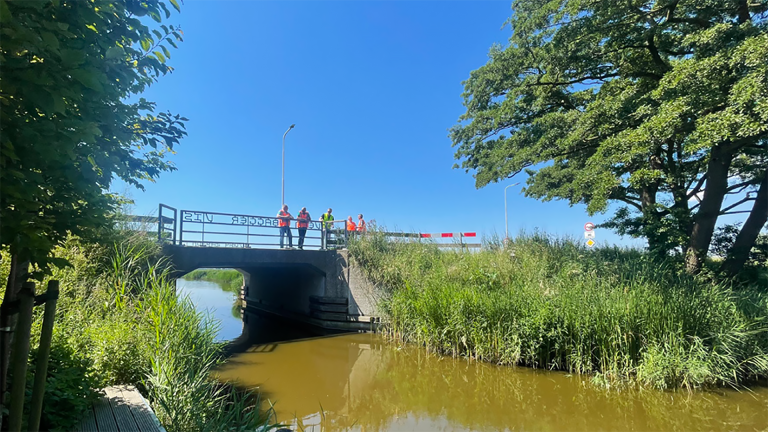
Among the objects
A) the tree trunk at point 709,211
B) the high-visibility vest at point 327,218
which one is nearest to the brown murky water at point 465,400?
the tree trunk at point 709,211

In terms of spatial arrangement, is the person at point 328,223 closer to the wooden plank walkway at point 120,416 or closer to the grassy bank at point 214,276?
the wooden plank walkway at point 120,416

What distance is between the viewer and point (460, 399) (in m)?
6.57

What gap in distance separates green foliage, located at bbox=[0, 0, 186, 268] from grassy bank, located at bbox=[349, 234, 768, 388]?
25.1ft

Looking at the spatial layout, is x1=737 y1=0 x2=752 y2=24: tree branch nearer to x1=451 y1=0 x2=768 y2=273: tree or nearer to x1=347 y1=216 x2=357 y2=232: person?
x1=451 y1=0 x2=768 y2=273: tree

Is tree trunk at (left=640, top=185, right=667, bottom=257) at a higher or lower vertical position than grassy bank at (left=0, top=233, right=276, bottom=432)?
higher

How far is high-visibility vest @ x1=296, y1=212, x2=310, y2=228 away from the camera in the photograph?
12968 mm

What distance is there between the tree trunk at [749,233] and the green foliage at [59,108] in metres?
13.9

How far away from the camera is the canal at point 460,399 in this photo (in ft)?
18.4

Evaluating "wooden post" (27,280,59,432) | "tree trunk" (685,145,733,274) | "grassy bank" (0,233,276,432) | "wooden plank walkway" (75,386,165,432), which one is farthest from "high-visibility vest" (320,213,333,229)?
"wooden post" (27,280,59,432)

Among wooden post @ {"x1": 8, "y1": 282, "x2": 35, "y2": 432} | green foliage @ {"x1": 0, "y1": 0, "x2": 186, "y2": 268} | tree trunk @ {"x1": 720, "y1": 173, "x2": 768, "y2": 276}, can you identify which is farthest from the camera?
tree trunk @ {"x1": 720, "y1": 173, "x2": 768, "y2": 276}

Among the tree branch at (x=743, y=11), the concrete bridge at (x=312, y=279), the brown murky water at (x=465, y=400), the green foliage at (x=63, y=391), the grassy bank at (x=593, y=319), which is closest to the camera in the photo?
the green foliage at (x=63, y=391)

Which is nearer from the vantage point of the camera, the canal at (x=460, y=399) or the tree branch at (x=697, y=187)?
the canal at (x=460, y=399)

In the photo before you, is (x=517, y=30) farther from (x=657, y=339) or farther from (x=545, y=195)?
(x=657, y=339)

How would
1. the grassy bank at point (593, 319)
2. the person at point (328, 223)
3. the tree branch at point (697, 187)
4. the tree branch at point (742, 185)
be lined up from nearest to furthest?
the grassy bank at point (593, 319)
the tree branch at point (742, 185)
the tree branch at point (697, 187)
the person at point (328, 223)
